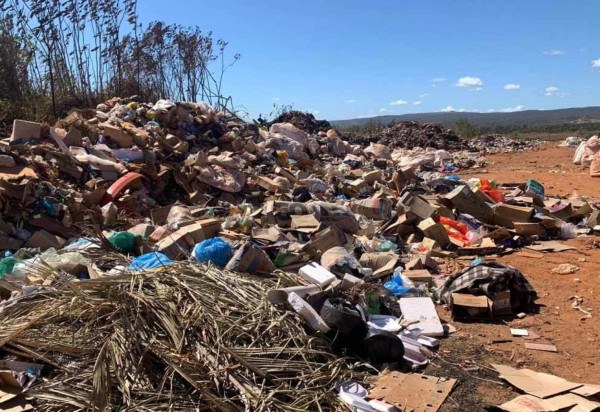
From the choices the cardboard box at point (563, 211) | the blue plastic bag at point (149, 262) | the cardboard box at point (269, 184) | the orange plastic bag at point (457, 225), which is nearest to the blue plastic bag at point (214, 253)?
the blue plastic bag at point (149, 262)

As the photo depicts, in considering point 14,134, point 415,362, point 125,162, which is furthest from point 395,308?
point 14,134

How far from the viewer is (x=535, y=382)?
3.34m

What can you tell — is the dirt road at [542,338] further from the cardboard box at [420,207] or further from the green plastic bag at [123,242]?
the green plastic bag at [123,242]

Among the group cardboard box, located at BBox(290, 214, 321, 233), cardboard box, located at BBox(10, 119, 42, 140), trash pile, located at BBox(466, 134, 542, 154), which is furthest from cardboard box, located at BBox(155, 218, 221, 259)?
trash pile, located at BBox(466, 134, 542, 154)

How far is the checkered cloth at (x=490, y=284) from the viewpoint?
4.62 meters

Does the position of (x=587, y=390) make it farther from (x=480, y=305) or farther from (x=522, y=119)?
(x=522, y=119)

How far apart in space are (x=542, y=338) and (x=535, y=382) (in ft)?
3.00

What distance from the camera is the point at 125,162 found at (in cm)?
784

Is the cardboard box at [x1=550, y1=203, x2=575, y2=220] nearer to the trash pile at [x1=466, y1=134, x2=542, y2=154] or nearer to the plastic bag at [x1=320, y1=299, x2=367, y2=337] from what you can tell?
the plastic bag at [x1=320, y1=299, x2=367, y2=337]

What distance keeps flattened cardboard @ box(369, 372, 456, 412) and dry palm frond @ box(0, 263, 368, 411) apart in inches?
8.8

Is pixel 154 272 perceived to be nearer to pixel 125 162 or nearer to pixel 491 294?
pixel 491 294

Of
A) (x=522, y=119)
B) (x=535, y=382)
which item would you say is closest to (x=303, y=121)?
(x=535, y=382)

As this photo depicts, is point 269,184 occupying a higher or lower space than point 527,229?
higher

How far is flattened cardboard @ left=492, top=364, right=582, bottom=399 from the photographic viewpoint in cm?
319
